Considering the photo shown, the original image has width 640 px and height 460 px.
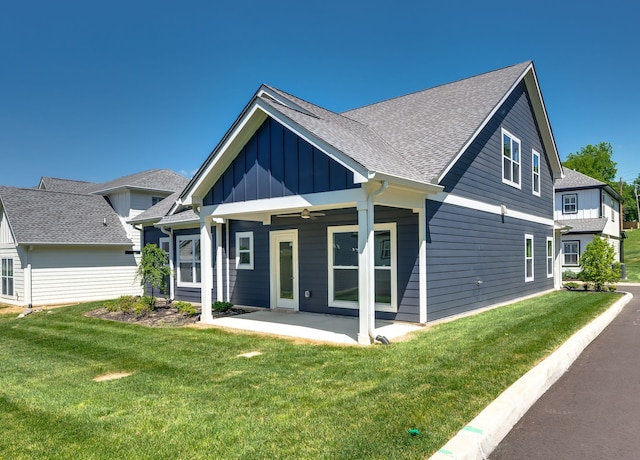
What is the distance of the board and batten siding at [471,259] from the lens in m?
9.56

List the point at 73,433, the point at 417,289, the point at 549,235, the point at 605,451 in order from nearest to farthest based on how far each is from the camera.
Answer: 1. the point at 605,451
2. the point at 73,433
3. the point at 417,289
4. the point at 549,235

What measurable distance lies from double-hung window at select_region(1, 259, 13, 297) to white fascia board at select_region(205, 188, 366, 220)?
13028mm

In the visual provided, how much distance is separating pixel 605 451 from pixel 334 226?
779 centimetres

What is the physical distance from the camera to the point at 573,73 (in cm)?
1875

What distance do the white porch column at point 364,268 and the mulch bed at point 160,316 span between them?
4915mm

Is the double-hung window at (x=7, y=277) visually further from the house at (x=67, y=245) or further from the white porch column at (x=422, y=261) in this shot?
the white porch column at (x=422, y=261)

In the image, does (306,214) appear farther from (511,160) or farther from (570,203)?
(570,203)

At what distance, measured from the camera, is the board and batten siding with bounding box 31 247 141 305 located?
17.0 m

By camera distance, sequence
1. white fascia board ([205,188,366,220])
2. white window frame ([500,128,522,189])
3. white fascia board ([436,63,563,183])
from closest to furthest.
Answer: white fascia board ([205,188,366,220]) → white fascia board ([436,63,563,183]) → white window frame ([500,128,522,189])

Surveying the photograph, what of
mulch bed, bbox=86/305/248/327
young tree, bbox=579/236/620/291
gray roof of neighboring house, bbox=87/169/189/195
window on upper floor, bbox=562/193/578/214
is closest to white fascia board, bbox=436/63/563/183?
young tree, bbox=579/236/620/291

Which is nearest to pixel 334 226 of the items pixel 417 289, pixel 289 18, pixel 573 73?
pixel 417 289

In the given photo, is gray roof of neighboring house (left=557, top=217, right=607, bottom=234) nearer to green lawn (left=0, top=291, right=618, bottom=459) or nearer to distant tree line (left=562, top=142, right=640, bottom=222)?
green lawn (left=0, top=291, right=618, bottom=459)

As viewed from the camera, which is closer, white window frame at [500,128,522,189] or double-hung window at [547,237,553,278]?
white window frame at [500,128,522,189]

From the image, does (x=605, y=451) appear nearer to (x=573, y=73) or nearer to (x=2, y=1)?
(x=2, y=1)
